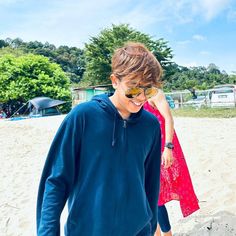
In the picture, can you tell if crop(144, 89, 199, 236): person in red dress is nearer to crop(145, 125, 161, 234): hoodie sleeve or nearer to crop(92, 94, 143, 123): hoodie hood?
crop(145, 125, 161, 234): hoodie sleeve

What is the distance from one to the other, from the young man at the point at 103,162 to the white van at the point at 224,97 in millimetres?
14914

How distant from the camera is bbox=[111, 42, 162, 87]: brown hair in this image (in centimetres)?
127

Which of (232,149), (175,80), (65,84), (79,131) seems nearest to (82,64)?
(175,80)

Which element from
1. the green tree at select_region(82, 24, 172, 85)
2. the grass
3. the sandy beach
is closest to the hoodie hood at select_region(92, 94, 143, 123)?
the sandy beach

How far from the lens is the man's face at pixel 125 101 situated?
1.32 m

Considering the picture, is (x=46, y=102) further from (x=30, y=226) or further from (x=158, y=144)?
(x=158, y=144)

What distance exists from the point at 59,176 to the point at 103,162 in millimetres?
181

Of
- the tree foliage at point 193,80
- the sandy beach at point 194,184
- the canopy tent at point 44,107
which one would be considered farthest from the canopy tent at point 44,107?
the tree foliage at point 193,80

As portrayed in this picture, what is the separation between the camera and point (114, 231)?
1277 millimetres

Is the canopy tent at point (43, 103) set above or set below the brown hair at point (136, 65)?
below

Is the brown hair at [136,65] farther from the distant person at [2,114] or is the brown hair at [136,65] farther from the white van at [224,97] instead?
the distant person at [2,114]

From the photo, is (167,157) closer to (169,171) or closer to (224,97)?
(169,171)

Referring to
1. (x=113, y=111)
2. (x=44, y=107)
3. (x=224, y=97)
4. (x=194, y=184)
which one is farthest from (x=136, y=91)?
(x=44, y=107)

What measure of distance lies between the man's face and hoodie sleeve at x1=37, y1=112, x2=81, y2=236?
21cm
